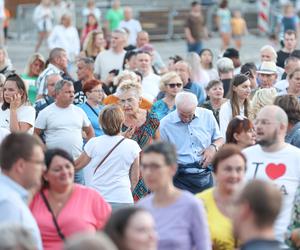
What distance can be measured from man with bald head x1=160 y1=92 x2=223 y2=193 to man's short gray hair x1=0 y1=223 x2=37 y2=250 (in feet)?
19.4

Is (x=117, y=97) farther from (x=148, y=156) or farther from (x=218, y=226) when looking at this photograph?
(x=148, y=156)

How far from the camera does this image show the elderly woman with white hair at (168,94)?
14.4 metres

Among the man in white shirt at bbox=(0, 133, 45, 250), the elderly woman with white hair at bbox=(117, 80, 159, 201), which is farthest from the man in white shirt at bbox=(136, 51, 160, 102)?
the man in white shirt at bbox=(0, 133, 45, 250)

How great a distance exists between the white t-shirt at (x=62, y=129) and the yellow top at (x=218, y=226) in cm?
452

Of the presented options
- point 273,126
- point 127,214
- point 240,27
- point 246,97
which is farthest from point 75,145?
point 240,27

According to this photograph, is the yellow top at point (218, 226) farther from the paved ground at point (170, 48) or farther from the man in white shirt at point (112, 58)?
the paved ground at point (170, 48)

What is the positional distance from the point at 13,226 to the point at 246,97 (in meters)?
7.29

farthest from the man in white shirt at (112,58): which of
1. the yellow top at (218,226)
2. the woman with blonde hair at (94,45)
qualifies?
the yellow top at (218,226)

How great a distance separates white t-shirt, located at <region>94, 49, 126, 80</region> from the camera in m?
18.7

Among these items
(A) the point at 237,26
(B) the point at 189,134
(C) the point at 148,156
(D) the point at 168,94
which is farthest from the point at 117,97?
(A) the point at 237,26

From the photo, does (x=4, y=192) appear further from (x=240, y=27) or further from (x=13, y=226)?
(x=240, y=27)

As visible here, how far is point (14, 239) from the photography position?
6461 millimetres

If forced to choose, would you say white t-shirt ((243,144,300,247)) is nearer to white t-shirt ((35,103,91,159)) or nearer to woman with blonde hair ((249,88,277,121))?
woman with blonde hair ((249,88,277,121))

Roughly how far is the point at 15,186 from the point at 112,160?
141 inches
